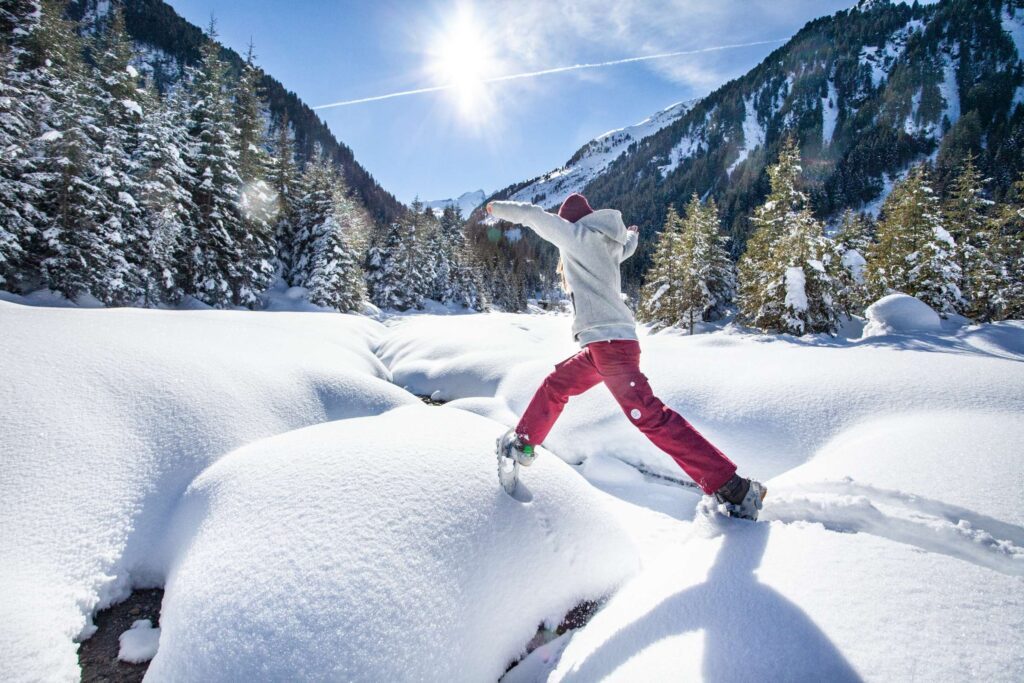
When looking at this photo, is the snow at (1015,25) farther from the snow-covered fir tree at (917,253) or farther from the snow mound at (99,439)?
the snow mound at (99,439)

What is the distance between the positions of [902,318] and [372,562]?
13.7m

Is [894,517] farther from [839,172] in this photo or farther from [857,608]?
[839,172]

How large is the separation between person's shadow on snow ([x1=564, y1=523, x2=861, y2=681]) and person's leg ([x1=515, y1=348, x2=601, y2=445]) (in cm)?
→ 112

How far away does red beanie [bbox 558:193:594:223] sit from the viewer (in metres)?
3.00

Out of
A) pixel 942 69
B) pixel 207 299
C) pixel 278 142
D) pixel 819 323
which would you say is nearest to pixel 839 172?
pixel 942 69

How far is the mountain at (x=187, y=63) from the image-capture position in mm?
86375

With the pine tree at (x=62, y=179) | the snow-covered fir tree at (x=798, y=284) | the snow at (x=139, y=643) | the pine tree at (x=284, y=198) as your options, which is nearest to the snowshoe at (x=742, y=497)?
the snow at (x=139, y=643)

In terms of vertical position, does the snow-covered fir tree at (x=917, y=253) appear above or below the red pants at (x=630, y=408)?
above

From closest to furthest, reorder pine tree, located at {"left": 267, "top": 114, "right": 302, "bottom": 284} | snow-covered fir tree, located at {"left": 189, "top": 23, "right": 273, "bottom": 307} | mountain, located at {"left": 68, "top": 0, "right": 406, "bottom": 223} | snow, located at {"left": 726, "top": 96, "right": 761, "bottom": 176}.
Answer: snow-covered fir tree, located at {"left": 189, "top": 23, "right": 273, "bottom": 307}, pine tree, located at {"left": 267, "top": 114, "right": 302, "bottom": 284}, mountain, located at {"left": 68, "top": 0, "right": 406, "bottom": 223}, snow, located at {"left": 726, "top": 96, "right": 761, "bottom": 176}

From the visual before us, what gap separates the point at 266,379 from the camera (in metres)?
4.17

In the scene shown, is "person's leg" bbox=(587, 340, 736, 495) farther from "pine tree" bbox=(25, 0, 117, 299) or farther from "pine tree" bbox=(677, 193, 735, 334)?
"pine tree" bbox=(677, 193, 735, 334)

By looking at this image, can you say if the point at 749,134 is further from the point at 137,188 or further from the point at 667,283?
the point at 137,188

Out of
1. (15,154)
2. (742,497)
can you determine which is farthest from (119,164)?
(742,497)

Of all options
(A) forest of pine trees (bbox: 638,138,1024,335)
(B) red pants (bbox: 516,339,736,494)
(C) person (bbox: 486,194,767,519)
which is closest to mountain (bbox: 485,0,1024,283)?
A: (A) forest of pine trees (bbox: 638,138,1024,335)
